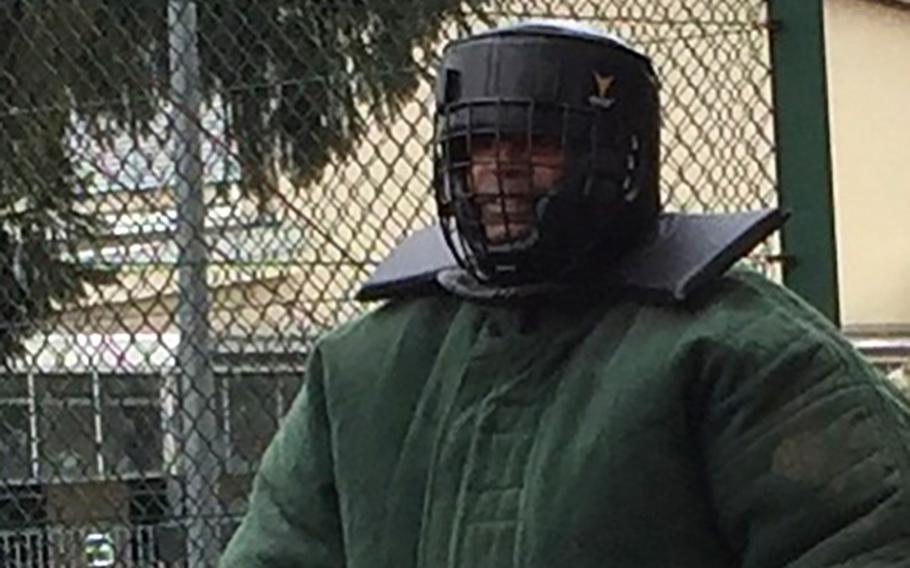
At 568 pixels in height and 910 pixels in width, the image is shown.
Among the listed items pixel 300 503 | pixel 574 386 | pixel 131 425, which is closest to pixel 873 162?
pixel 131 425

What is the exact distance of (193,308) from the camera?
4133 millimetres

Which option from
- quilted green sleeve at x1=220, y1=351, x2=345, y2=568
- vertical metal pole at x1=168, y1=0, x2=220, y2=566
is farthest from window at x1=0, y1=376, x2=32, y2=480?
quilted green sleeve at x1=220, y1=351, x2=345, y2=568

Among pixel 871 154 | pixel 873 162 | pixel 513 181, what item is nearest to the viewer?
pixel 513 181

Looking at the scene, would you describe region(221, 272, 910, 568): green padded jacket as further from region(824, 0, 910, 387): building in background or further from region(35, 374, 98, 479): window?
region(824, 0, 910, 387): building in background

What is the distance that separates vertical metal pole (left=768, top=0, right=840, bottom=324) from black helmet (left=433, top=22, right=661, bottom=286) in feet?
7.19

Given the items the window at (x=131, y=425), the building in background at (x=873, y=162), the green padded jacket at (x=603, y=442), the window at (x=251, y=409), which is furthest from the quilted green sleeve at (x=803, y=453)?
the building in background at (x=873, y=162)

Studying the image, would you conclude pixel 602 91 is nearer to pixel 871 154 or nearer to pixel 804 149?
pixel 804 149

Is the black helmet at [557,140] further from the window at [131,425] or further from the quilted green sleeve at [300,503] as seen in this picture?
the window at [131,425]

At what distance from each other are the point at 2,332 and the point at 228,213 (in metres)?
0.49

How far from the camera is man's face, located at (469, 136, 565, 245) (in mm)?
1899

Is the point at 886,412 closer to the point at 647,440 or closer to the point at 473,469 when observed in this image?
the point at 647,440

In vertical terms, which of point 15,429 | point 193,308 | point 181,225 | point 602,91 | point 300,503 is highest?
point 602,91

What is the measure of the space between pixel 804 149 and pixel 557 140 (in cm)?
242

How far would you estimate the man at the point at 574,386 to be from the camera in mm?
1798
